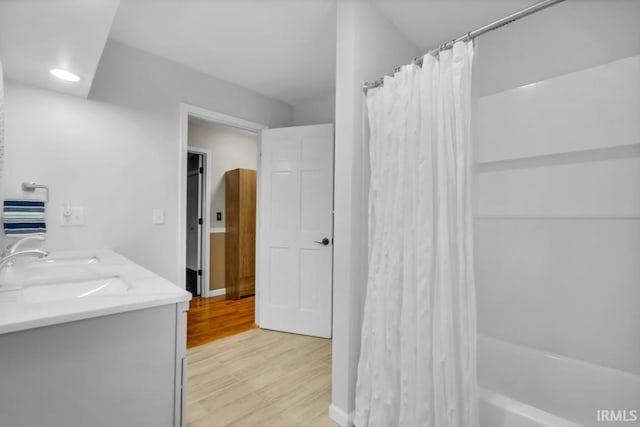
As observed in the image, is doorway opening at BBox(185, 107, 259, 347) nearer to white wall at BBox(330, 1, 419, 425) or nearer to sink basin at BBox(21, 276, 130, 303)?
white wall at BBox(330, 1, 419, 425)

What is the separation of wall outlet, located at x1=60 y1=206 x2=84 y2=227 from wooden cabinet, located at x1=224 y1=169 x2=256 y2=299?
1.97m

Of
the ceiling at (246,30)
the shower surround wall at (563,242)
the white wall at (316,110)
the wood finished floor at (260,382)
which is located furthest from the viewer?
the white wall at (316,110)

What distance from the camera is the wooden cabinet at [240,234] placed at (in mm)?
3873

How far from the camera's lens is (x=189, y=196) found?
4391mm

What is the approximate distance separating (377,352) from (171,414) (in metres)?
0.88

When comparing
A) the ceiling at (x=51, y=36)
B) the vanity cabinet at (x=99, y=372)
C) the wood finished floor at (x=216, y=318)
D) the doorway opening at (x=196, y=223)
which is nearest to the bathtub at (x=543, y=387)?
the vanity cabinet at (x=99, y=372)

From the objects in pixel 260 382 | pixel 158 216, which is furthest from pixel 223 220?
pixel 260 382

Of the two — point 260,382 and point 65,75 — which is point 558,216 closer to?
point 260,382

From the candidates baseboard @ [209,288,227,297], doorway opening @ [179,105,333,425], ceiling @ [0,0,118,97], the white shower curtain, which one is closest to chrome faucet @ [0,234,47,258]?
ceiling @ [0,0,118,97]

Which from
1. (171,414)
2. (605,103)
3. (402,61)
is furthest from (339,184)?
(605,103)

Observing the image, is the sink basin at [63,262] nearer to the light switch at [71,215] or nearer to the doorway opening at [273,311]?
the light switch at [71,215]

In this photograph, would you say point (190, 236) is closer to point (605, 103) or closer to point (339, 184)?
point (339, 184)

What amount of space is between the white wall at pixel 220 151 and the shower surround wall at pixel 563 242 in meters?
2.97

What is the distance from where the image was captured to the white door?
277cm
